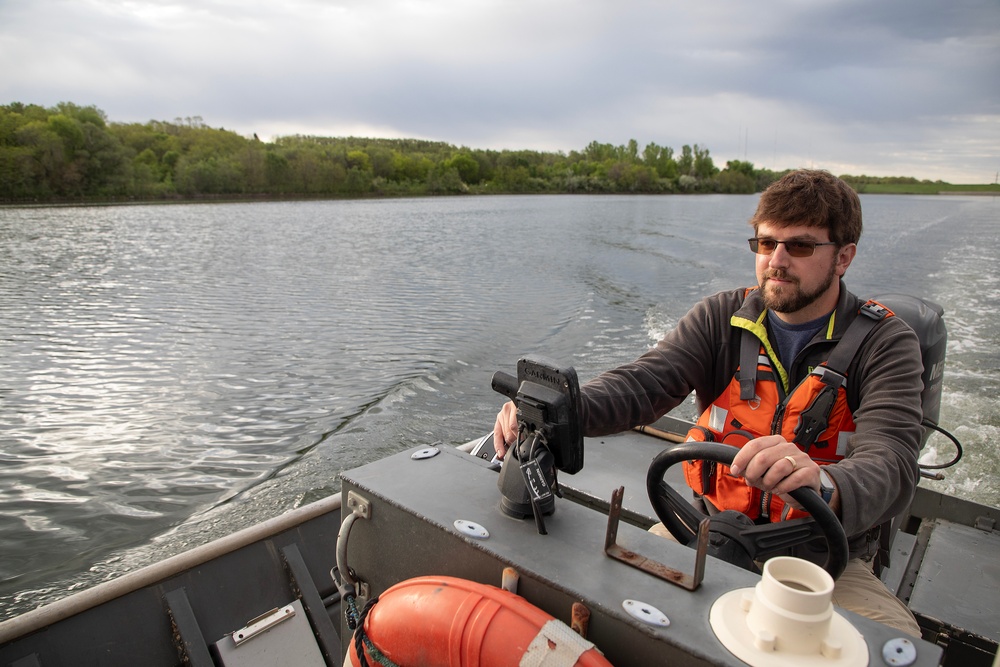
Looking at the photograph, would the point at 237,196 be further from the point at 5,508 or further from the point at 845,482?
the point at 845,482

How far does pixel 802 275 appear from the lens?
2.11 metres

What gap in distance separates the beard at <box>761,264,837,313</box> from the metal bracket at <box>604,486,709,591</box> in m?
1.10

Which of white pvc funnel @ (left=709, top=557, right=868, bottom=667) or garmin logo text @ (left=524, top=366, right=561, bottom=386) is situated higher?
garmin logo text @ (left=524, top=366, right=561, bottom=386)

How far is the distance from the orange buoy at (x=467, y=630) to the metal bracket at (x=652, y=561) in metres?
0.20

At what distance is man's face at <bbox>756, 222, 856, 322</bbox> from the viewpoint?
2.11m

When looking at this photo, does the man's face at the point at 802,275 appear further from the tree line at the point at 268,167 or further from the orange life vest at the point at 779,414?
the tree line at the point at 268,167

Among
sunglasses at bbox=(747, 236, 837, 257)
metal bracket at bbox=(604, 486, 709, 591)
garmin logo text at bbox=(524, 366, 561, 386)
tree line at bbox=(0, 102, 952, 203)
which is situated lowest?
tree line at bbox=(0, 102, 952, 203)

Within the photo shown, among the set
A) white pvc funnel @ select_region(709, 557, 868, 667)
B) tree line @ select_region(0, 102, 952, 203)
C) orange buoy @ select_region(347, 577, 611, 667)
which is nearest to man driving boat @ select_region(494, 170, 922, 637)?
orange buoy @ select_region(347, 577, 611, 667)

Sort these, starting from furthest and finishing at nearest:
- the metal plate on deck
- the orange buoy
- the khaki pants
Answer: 1. the metal plate on deck
2. the khaki pants
3. the orange buoy

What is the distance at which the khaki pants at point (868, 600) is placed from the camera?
1811mm

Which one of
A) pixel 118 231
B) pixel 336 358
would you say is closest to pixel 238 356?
pixel 336 358

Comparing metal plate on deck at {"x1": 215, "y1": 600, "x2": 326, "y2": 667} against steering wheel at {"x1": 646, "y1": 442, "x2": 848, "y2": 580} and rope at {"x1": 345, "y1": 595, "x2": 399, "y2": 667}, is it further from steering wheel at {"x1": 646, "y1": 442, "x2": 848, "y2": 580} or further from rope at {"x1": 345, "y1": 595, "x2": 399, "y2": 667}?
steering wheel at {"x1": 646, "y1": 442, "x2": 848, "y2": 580}

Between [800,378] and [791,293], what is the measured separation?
0.90 ft

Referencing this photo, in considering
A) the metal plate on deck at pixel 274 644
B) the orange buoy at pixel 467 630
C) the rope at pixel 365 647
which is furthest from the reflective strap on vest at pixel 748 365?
the metal plate on deck at pixel 274 644
